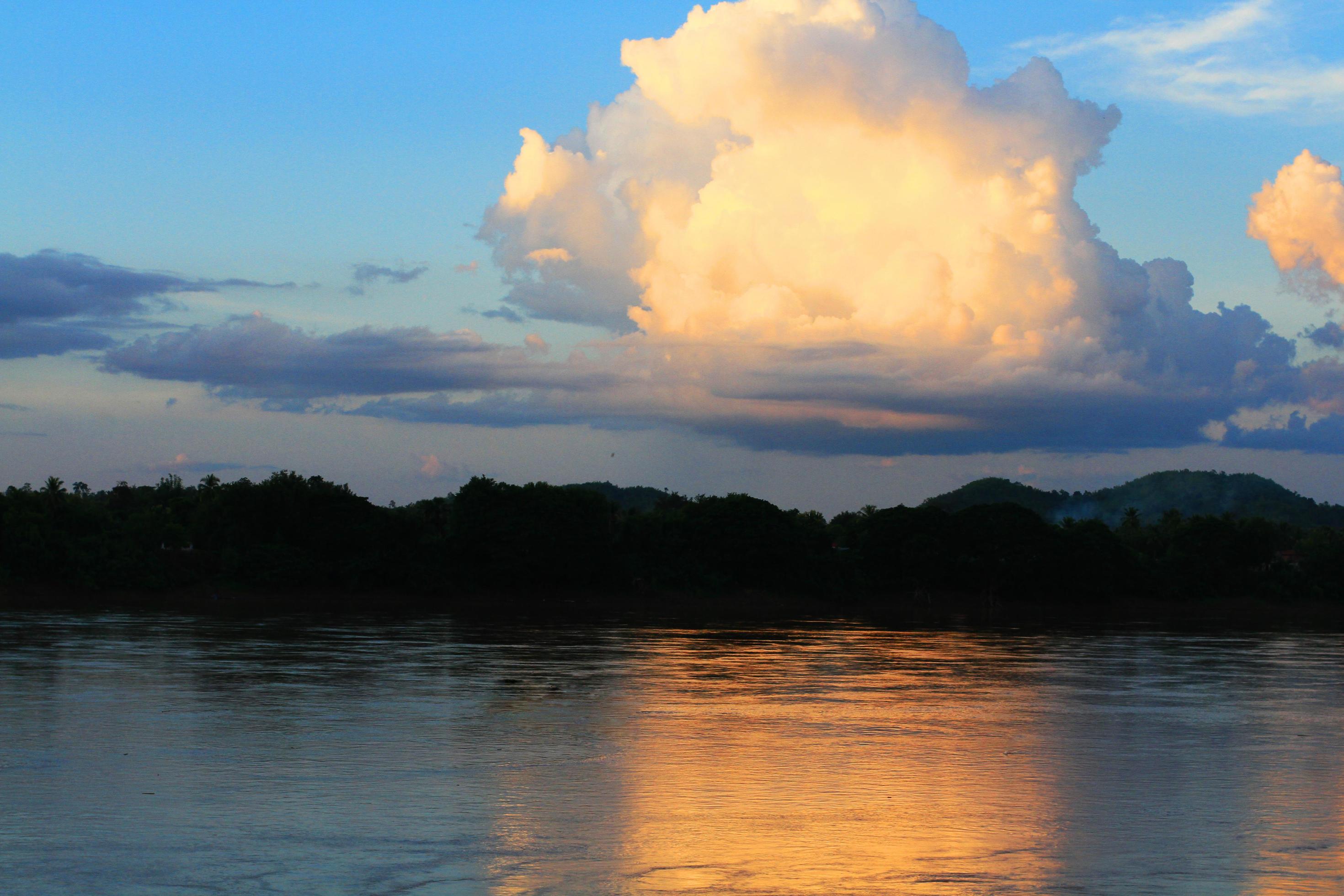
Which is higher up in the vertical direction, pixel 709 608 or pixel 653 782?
pixel 653 782

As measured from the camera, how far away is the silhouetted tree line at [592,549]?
291ft

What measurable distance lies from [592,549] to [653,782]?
81426mm

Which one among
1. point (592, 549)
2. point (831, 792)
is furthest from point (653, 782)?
point (592, 549)

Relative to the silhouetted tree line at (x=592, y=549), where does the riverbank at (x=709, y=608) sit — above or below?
below

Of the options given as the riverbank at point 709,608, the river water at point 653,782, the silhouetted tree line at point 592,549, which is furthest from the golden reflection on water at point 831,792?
the silhouetted tree line at point 592,549

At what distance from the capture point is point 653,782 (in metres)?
16.0

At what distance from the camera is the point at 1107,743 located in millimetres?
20562

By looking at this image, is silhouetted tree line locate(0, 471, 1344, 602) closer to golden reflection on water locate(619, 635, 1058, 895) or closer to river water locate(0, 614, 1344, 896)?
river water locate(0, 614, 1344, 896)

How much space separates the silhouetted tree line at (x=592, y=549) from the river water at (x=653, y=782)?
58.1 meters

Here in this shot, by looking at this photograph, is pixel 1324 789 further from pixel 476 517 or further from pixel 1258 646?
pixel 476 517

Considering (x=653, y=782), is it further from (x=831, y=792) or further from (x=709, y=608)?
(x=709, y=608)

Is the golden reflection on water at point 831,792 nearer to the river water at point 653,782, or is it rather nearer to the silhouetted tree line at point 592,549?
the river water at point 653,782

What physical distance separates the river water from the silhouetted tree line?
2288 inches

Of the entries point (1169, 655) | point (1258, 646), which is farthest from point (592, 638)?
point (1258, 646)
